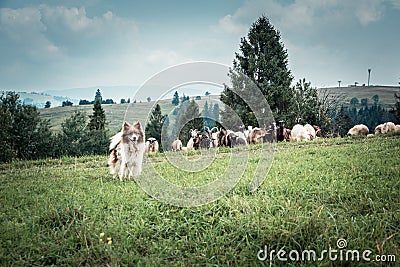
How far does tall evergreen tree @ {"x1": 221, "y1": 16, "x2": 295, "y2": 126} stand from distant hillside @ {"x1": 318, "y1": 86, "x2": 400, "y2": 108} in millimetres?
4546

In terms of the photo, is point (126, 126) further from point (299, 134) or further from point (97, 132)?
point (97, 132)

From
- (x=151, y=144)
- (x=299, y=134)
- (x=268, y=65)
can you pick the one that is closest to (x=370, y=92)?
(x=268, y=65)

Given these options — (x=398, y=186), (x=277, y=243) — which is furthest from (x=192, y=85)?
(x=398, y=186)

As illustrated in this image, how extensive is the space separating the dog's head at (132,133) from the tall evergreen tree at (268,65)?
1352 cm

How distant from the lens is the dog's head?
634cm

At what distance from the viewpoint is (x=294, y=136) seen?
52.5 feet

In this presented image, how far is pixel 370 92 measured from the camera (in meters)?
20.8

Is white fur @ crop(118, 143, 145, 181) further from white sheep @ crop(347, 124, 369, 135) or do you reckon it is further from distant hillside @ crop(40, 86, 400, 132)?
white sheep @ crop(347, 124, 369, 135)

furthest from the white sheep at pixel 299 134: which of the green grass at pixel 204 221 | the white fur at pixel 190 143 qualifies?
the green grass at pixel 204 221

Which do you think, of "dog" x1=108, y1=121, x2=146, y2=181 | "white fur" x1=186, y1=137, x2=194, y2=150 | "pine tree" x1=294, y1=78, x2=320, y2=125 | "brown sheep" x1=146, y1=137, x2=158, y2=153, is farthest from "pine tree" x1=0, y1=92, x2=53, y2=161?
"pine tree" x1=294, y1=78, x2=320, y2=125

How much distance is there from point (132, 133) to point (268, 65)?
1498 centimetres

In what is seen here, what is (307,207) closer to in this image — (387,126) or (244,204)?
(244,204)

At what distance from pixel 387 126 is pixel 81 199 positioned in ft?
50.7

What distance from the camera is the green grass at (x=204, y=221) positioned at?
3381mm
